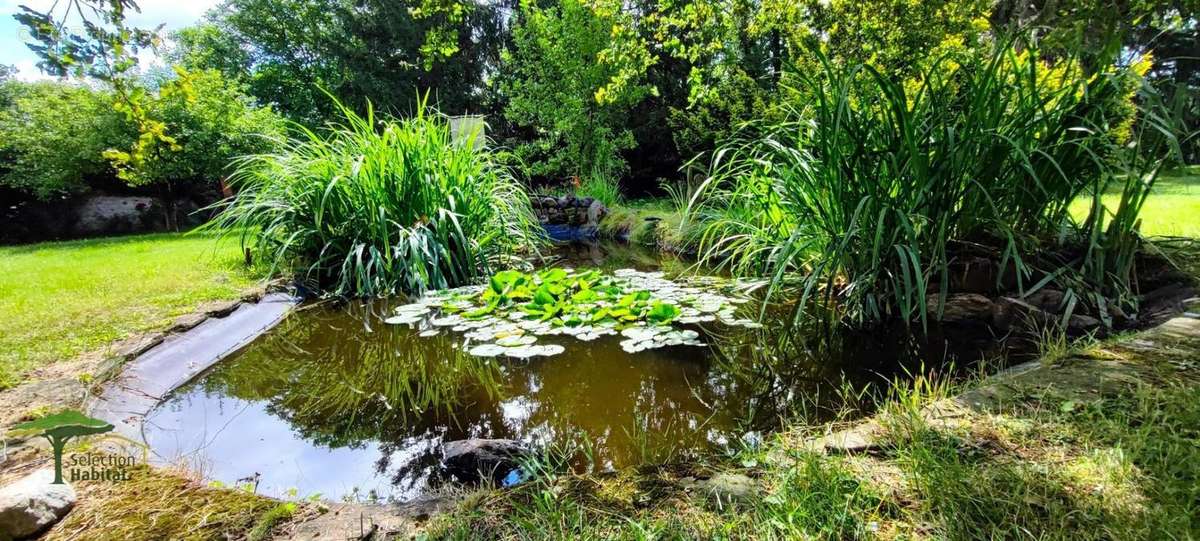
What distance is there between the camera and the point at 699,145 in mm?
9914

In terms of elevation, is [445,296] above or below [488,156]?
below

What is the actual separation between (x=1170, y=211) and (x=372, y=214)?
6.46 meters

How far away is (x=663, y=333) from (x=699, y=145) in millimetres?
8066

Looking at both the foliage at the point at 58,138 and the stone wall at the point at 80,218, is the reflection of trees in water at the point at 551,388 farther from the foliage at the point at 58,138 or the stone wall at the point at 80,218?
the stone wall at the point at 80,218

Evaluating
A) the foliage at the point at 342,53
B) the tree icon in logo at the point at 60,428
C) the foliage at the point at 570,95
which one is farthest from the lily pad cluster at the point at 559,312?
the foliage at the point at 342,53

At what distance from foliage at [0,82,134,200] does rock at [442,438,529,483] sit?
8.85 metres

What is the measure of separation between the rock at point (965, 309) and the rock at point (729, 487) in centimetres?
172

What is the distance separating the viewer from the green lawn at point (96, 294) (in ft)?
6.69

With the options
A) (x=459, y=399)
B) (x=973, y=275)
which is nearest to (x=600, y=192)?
(x=973, y=275)

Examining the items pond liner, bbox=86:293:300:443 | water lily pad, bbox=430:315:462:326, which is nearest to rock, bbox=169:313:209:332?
pond liner, bbox=86:293:300:443

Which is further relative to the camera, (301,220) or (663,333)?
(301,220)

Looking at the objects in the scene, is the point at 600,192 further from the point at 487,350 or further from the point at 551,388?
the point at 551,388

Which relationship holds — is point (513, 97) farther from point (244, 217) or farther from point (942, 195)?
point (942, 195)

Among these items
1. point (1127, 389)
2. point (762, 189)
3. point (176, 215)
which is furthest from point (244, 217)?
point (176, 215)
